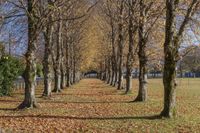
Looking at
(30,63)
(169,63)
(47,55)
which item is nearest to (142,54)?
(47,55)

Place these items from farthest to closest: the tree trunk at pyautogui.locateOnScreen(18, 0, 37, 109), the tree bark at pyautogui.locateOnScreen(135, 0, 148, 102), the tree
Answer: the tree bark at pyautogui.locateOnScreen(135, 0, 148, 102)
the tree trunk at pyautogui.locateOnScreen(18, 0, 37, 109)
the tree

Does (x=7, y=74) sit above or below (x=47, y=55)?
below

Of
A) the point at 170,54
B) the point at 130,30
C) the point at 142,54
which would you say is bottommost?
the point at 170,54

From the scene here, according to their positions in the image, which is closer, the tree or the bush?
the tree

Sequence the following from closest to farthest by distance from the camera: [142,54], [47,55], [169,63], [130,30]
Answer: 1. [169,63]
2. [142,54]
3. [47,55]
4. [130,30]

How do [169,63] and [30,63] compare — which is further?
[30,63]

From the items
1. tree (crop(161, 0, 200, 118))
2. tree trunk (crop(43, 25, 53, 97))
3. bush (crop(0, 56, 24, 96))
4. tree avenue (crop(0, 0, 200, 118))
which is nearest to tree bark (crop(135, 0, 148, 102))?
tree avenue (crop(0, 0, 200, 118))

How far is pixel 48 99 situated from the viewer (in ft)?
95.3

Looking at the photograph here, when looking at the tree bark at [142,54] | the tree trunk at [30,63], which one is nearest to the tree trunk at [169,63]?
the tree trunk at [30,63]

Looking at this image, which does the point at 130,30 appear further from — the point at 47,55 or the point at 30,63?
the point at 30,63

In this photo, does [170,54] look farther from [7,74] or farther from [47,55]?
[7,74]

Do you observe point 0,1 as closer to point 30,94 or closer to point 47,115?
point 30,94

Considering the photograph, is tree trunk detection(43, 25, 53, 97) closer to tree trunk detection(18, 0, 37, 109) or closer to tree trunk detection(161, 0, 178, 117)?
tree trunk detection(18, 0, 37, 109)

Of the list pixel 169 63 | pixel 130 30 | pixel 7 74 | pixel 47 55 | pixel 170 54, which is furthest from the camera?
pixel 7 74
